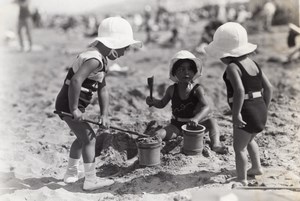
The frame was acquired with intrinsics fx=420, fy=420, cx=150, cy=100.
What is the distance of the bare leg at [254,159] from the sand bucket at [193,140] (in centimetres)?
45

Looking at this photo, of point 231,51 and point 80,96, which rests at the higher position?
point 231,51

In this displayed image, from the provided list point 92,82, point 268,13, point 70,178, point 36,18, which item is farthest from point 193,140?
point 36,18

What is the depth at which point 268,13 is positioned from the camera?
1605 centimetres

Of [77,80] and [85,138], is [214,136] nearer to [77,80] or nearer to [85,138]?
[85,138]

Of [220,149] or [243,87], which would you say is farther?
[220,149]

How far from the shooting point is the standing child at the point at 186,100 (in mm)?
3958

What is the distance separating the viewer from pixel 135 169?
377cm

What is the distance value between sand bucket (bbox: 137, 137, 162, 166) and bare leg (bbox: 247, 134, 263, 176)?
0.77 metres

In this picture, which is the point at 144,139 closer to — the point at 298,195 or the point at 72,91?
the point at 72,91

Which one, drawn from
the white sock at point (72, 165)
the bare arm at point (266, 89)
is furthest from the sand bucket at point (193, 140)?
the white sock at point (72, 165)

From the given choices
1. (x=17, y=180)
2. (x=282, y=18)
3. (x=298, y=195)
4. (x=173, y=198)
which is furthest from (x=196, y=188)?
(x=282, y=18)

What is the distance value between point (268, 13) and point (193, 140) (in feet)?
44.4

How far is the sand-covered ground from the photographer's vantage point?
338 cm

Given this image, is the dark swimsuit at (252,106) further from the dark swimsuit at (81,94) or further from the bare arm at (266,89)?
the dark swimsuit at (81,94)
